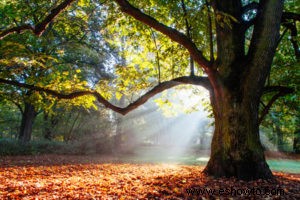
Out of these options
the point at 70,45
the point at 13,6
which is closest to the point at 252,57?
the point at 13,6

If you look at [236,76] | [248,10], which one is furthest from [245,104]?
[248,10]

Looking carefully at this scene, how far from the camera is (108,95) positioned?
8.28m

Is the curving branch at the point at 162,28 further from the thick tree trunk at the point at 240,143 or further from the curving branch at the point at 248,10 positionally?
the curving branch at the point at 248,10

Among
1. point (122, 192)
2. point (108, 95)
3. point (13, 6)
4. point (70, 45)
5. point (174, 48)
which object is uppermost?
point (70, 45)

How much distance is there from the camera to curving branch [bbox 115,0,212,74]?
5.32 metres

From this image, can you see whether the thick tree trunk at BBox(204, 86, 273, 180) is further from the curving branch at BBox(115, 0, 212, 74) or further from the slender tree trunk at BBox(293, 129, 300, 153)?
the slender tree trunk at BBox(293, 129, 300, 153)

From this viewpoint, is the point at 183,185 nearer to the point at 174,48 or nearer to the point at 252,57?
the point at 252,57

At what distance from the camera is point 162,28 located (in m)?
5.58

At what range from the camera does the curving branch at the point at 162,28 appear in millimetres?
5316

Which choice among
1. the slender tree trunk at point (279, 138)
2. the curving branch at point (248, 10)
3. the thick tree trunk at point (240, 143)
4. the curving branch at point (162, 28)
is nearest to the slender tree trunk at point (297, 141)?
the slender tree trunk at point (279, 138)

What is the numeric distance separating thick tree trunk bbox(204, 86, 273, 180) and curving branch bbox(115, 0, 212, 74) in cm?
116

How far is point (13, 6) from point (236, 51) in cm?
821

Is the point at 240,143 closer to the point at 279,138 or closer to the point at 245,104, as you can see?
the point at 245,104

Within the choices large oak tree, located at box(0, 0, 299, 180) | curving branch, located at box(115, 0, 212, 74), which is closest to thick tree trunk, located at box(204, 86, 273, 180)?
large oak tree, located at box(0, 0, 299, 180)
